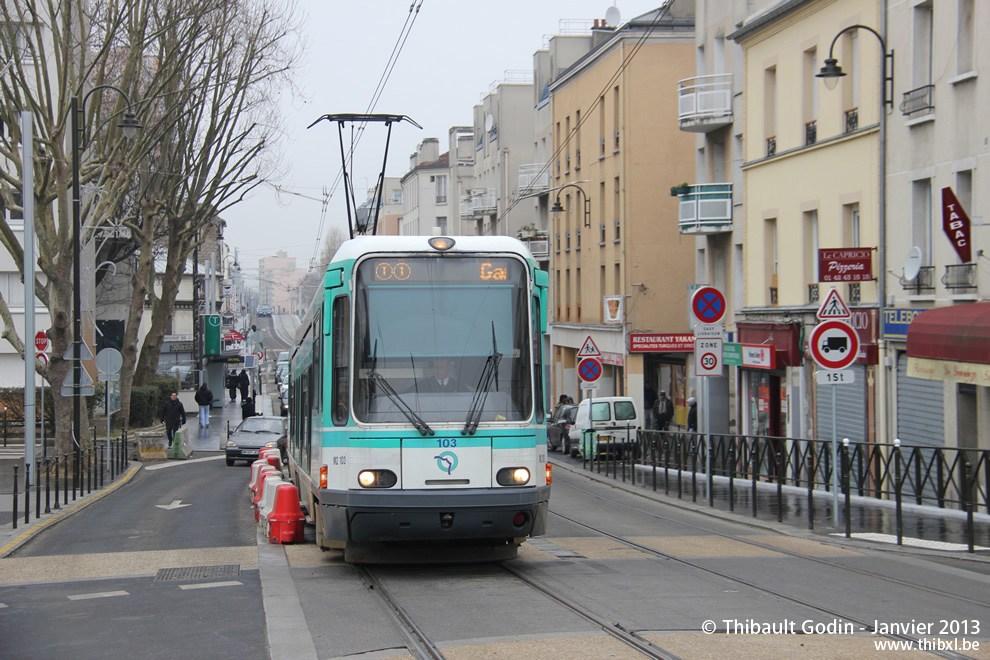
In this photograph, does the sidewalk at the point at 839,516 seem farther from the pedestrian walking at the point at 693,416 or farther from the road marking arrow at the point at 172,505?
the pedestrian walking at the point at 693,416

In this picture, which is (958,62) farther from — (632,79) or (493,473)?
(632,79)

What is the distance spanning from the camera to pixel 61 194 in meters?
26.5

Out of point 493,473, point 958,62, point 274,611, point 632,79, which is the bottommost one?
point 274,611

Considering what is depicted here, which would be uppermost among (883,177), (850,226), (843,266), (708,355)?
(883,177)

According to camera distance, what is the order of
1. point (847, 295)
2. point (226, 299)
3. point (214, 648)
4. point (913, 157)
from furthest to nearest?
point (226, 299), point (847, 295), point (913, 157), point (214, 648)

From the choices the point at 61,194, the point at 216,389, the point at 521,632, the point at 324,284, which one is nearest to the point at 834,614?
the point at 521,632

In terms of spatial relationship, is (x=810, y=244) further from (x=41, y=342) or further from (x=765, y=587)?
(x=41, y=342)

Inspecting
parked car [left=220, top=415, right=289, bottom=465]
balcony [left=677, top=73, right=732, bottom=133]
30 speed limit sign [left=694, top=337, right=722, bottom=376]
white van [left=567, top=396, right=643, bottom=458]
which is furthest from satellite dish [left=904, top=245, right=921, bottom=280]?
parked car [left=220, top=415, right=289, bottom=465]

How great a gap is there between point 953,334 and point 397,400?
11285 mm

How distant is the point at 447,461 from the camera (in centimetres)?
1082

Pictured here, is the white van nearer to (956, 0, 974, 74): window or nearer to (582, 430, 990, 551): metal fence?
(582, 430, 990, 551): metal fence

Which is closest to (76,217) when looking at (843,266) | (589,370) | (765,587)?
(589,370)

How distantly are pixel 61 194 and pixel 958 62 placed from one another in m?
19.1

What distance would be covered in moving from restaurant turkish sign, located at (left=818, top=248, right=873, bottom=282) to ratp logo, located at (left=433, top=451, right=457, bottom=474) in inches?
398
